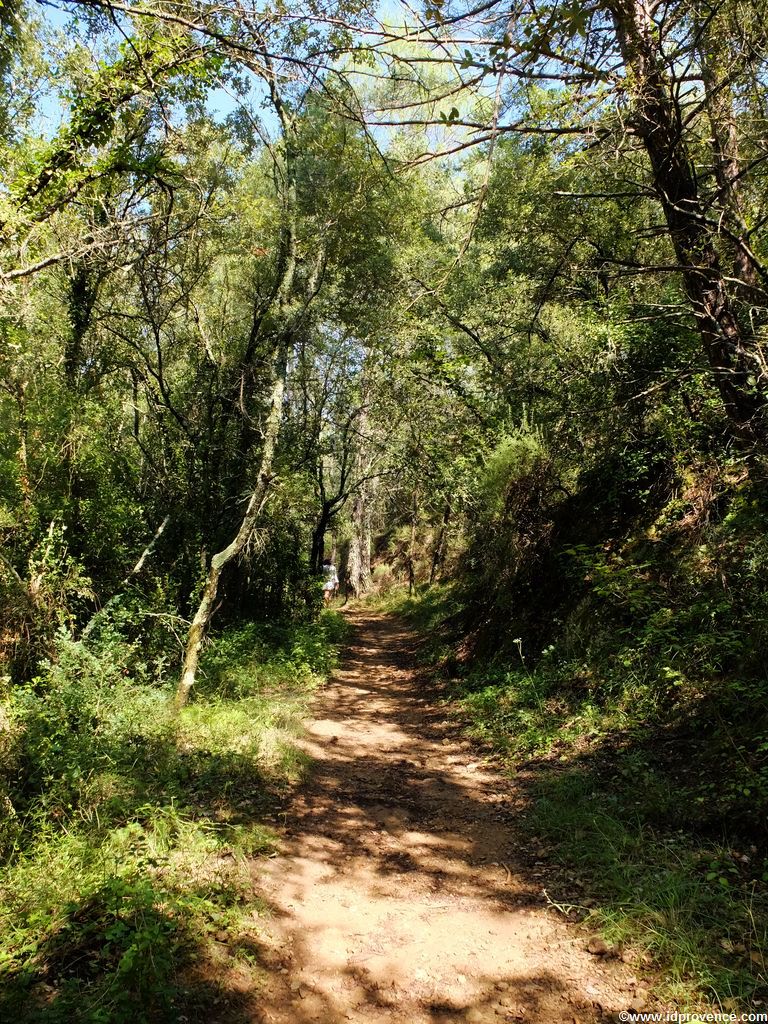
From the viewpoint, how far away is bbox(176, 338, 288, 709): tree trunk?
291 inches

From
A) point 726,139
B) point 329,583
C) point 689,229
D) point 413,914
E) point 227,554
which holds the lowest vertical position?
point 413,914

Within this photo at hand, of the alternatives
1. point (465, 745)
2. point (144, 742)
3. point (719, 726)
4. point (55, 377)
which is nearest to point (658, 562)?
point (719, 726)

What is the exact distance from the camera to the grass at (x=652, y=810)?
2.92 meters

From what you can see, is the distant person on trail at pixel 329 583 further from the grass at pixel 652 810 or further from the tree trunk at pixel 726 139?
the tree trunk at pixel 726 139

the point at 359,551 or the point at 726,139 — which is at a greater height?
the point at 726,139

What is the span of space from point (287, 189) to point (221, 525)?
21.4 feet

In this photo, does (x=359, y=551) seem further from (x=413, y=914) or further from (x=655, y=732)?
(x=413, y=914)

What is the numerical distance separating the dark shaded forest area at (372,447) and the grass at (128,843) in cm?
3

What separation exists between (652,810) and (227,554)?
235 inches

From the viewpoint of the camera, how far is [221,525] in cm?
1166

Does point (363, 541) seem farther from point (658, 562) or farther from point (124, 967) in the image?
point (124, 967)

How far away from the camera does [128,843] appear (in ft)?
12.8

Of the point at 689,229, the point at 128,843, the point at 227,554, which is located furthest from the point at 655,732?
the point at 227,554

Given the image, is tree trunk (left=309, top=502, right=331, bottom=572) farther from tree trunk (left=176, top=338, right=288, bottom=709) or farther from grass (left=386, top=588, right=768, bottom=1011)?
grass (left=386, top=588, right=768, bottom=1011)
